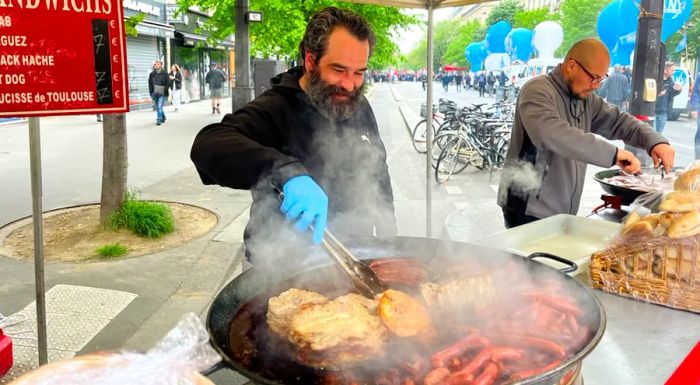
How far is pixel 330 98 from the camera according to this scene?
97.7 inches

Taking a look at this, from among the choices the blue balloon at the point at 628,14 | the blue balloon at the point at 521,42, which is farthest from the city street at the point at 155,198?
the blue balloon at the point at 521,42

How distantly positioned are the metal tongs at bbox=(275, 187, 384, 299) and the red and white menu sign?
2.08 m

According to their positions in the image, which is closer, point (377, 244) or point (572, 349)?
point (572, 349)

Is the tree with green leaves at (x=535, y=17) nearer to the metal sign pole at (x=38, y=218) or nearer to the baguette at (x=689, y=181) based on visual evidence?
the baguette at (x=689, y=181)

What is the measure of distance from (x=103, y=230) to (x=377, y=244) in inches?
206

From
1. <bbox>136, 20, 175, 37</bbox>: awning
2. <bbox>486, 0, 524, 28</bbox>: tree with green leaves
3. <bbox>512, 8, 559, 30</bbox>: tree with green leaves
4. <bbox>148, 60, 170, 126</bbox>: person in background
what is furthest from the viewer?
<bbox>486, 0, 524, 28</bbox>: tree with green leaves

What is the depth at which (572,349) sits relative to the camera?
5.03 feet

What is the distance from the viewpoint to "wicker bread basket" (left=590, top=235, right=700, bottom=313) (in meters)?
2.03

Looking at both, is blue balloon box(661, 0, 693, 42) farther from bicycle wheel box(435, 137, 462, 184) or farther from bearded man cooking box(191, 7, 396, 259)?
bearded man cooking box(191, 7, 396, 259)

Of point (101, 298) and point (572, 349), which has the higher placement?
point (572, 349)

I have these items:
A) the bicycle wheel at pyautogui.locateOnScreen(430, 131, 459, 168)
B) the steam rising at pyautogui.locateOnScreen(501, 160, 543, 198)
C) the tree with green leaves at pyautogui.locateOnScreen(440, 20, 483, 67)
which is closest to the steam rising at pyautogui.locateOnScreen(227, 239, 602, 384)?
the steam rising at pyautogui.locateOnScreen(501, 160, 543, 198)

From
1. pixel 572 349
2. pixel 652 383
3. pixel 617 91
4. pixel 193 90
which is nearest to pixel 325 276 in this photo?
pixel 572 349

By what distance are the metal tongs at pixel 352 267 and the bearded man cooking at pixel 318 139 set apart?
0.33 metres

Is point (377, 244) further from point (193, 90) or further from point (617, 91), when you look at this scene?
point (193, 90)
